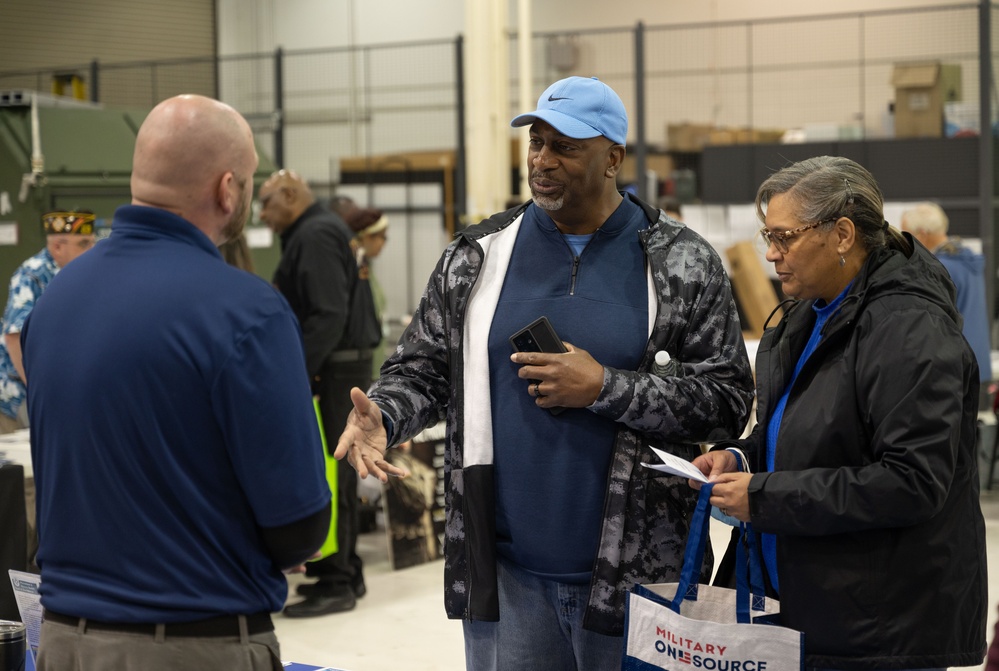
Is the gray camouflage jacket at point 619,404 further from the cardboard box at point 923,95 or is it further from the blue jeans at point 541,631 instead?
the cardboard box at point 923,95

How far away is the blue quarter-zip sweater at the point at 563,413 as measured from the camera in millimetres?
2051

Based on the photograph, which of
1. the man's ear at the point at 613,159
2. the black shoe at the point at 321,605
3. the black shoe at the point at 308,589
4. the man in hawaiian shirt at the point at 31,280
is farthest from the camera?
the black shoe at the point at 308,589

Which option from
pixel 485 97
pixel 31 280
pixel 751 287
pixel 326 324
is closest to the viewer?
pixel 31 280

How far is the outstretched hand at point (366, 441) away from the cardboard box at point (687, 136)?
8892 millimetres

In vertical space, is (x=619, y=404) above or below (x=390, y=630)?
above

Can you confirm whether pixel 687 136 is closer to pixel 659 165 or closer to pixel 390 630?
pixel 659 165

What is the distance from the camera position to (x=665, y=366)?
205 cm

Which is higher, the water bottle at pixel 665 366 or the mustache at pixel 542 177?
the mustache at pixel 542 177

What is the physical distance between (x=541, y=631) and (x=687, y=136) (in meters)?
8.97

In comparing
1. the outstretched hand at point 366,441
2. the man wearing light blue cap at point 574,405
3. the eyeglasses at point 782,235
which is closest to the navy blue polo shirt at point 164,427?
the outstretched hand at point 366,441

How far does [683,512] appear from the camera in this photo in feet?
6.84

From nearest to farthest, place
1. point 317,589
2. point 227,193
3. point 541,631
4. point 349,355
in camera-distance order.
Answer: point 227,193 < point 541,631 < point 317,589 < point 349,355

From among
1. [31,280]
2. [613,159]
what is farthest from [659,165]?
[613,159]

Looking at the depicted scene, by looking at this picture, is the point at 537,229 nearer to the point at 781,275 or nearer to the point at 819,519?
the point at 781,275
